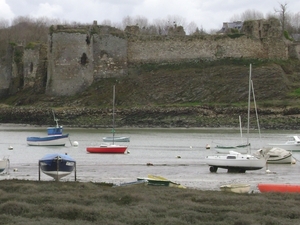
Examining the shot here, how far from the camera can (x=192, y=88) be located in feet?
238

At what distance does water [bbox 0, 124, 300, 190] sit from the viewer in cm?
3053

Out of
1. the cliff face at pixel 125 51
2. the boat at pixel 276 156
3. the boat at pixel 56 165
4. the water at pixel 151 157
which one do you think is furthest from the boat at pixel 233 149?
the cliff face at pixel 125 51

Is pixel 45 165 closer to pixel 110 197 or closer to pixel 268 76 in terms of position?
pixel 110 197

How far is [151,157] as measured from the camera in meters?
42.0

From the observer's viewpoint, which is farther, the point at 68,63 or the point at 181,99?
the point at 68,63

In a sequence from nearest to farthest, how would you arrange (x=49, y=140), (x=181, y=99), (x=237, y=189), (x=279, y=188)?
(x=279, y=188) → (x=237, y=189) → (x=49, y=140) → (x=181, y=99)

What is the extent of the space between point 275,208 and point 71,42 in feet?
180

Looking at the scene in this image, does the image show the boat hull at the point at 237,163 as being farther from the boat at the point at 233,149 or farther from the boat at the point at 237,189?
the boat at the point at 233,149

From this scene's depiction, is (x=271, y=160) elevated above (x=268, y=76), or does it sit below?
below

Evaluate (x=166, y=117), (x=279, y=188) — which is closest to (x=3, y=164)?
(x=279, y=188)

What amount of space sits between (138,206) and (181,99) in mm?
51401

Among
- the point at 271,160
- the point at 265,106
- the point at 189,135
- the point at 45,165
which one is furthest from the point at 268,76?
the point at 45,165

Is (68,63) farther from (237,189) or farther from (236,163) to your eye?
Answer: (237,189)

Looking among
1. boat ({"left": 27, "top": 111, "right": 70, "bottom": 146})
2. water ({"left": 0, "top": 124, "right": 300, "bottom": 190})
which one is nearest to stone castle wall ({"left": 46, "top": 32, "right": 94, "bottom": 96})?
water ({"left": 0, "top": 124, "right": 300, "bottom": 190})
